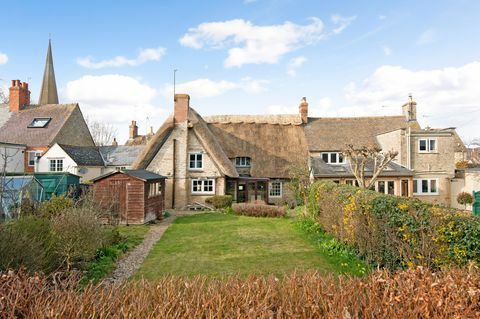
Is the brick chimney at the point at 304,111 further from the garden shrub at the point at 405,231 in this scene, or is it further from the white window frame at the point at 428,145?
the garden shrub at the point at 405,231

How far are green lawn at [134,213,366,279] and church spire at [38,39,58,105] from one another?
42.0 m

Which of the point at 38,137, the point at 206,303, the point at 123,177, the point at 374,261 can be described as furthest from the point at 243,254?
the point at 38,137

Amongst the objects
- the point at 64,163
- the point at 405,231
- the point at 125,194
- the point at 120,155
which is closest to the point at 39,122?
the point at 64,163

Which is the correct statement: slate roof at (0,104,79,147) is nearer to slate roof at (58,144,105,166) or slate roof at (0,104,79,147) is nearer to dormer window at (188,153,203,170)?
slate roof at (58,144,105,166)

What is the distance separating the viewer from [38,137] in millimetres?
32438

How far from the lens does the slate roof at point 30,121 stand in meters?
32.2

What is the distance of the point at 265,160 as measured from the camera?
28.4 meters

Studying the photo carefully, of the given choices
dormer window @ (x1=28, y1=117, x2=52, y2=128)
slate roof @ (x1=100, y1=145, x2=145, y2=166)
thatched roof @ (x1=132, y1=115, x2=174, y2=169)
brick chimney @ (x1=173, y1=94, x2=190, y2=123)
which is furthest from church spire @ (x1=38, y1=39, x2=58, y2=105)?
brick chimney @ (x1=173, y1=94, x2=190, y2=123)

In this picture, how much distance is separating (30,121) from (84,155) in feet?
28.2

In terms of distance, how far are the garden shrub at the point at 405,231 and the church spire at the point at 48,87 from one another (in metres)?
50.0

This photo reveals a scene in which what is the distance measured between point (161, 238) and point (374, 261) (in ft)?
28.5

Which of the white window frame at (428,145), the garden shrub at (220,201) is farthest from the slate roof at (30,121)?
the white window frame at (428,145)

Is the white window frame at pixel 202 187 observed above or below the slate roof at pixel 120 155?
below

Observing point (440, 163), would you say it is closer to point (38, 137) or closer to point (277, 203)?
point (277, 203)
